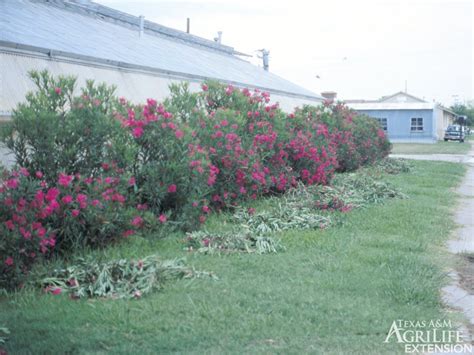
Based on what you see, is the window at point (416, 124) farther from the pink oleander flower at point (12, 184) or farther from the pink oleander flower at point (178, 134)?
the pink oleander flower at point (12, 184)

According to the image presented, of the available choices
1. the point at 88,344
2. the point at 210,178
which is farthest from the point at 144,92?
the point at 88,344

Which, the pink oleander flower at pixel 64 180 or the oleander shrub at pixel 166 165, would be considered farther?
the oleander shrub at pixel 166 165

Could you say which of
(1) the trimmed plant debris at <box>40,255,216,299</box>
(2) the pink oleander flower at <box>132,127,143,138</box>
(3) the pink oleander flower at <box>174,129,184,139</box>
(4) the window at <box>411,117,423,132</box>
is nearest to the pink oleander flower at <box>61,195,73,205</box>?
(1) the trimmed plant debris at <box>40,255,216,299</box>

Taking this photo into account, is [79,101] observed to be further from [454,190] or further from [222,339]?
[454,190]

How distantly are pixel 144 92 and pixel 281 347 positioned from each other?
8815mm

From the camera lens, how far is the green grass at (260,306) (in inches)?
173

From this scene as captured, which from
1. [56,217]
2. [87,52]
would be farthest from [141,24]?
[56,217]

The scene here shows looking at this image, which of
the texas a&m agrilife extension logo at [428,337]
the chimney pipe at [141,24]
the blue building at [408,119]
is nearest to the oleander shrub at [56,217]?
the texas a&m agrilife extension logo at [428,337]

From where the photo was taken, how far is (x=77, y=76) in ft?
Answer: 26.8

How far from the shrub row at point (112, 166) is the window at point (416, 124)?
41948 mm

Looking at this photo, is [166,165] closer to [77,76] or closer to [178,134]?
[178,134]

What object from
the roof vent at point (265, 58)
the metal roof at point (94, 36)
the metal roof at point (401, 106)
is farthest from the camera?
the metal roof at point (401, 106)

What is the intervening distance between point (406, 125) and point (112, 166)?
46566 mm

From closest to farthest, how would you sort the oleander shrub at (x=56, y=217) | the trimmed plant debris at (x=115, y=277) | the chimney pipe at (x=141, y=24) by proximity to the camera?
the trimmed plant debris at (x=115, y=277) < the oleander shrub at (x=56, y=217) < the chimney pipe at (x=141, y=24)
